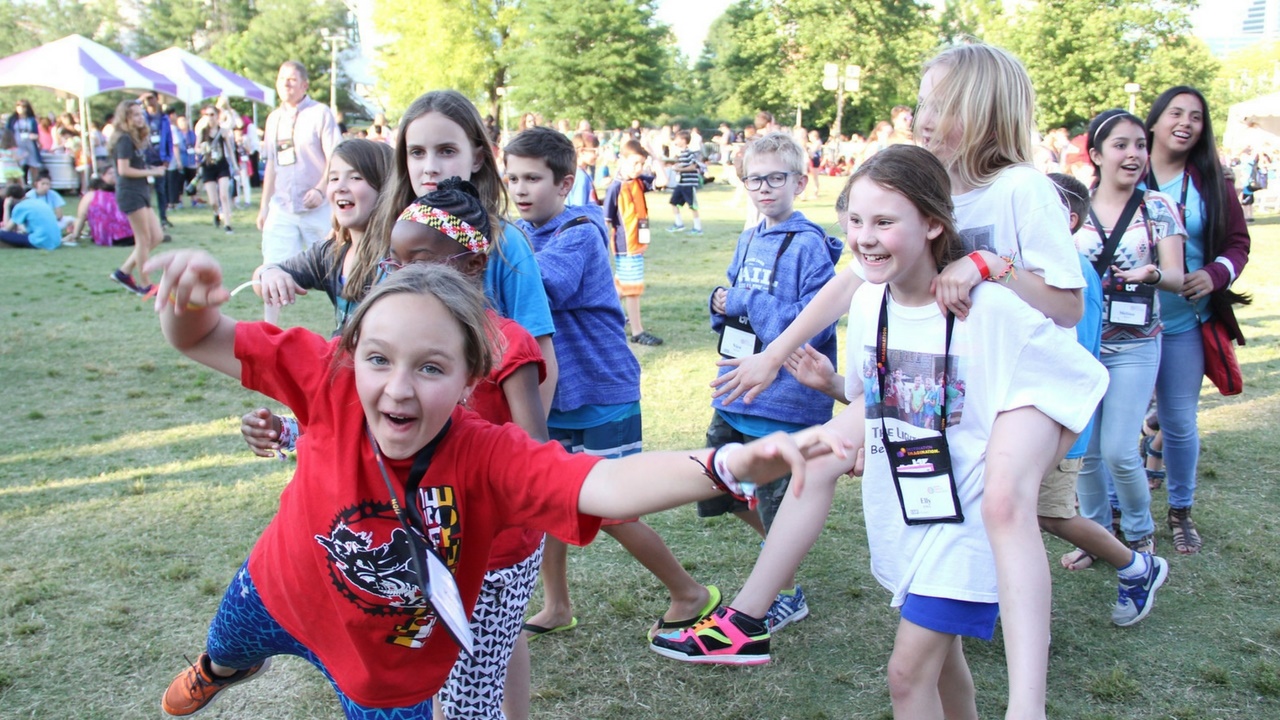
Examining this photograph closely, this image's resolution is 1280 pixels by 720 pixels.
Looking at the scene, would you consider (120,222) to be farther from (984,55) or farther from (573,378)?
(984,55)

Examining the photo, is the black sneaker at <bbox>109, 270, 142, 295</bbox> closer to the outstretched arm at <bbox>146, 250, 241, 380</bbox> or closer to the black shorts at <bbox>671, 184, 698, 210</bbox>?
the black shorts at <bbox>671, 184, 698, 210</bbox>

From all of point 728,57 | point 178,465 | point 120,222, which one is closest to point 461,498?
point 178,465

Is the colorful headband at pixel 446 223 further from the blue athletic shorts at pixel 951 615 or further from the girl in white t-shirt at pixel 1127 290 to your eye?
the girl in white t-shirt at pixel 1127 290

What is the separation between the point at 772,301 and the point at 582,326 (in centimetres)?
78

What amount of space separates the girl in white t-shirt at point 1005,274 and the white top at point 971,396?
Answer: 56 millimetres

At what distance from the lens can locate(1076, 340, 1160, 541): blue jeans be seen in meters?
4.15

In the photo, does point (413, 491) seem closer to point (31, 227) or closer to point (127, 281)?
point (127, 281)

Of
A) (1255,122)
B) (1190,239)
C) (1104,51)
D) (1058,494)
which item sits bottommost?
(1058,494)

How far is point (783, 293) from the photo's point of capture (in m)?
3.74

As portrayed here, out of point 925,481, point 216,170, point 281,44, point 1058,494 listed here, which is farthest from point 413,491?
point 281,44

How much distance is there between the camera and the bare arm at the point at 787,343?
285cm

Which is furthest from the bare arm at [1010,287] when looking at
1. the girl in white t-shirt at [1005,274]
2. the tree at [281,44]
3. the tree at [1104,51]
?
the tree at [281,44]

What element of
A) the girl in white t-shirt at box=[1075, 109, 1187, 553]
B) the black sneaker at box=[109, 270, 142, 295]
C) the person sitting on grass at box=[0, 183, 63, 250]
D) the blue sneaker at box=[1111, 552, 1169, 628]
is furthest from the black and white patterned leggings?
the person sitting on grass at box=[0, 183, 63, 250]

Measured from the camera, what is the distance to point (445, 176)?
293 cm
